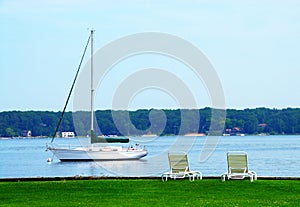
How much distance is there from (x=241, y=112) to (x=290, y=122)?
19527 mm

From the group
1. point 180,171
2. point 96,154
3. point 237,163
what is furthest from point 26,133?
point 237,163

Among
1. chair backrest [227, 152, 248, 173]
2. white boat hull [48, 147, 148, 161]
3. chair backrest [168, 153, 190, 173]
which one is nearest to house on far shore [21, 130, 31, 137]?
white boat hull [48, 147, 148, 161]

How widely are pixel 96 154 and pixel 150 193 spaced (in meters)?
41.2

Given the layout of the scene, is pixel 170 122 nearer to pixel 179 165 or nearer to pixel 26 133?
pixel 26 133

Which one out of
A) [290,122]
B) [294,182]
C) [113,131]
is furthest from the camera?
[290,122]

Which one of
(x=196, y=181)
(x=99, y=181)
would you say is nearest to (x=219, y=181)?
(x=196, y=181)

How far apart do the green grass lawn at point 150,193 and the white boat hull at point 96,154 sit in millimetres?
38397

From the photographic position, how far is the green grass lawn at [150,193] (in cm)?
1445

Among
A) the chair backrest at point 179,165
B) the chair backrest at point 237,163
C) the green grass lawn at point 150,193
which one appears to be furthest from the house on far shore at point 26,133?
the green grass lawn at point 150,193

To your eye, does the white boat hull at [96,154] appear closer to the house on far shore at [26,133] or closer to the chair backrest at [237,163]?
the chair backrest at [237,163]

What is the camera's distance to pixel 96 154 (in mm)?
57062

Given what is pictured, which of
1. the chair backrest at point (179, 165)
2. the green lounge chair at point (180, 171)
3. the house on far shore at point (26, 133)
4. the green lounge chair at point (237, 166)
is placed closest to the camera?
the green lounge chair at point (237, 166)

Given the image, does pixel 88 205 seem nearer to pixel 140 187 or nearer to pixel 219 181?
pixel 140 187

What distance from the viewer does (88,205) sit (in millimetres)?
14086
